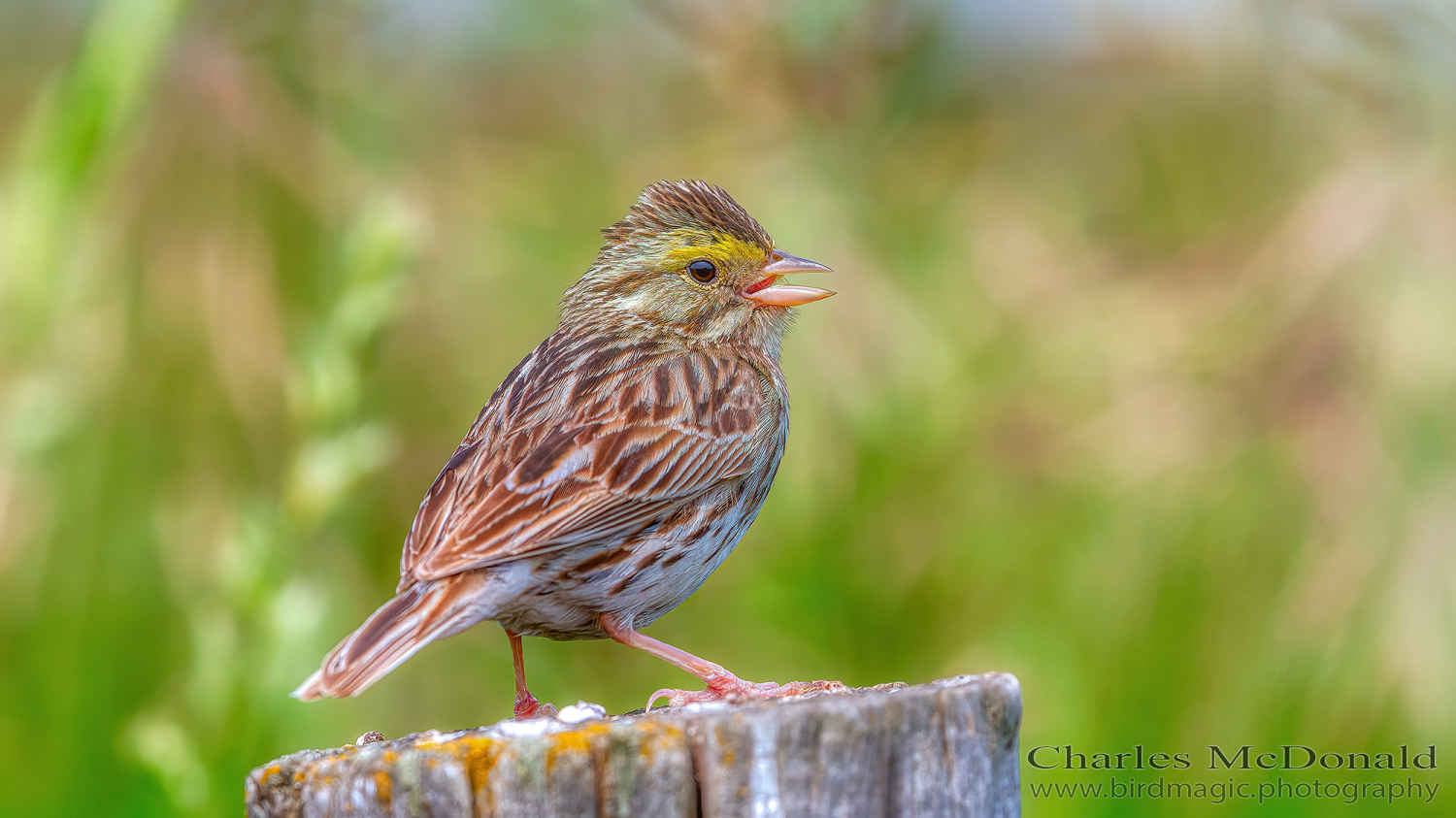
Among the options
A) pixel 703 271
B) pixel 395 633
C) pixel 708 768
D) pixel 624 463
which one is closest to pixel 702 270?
pixel 703 271

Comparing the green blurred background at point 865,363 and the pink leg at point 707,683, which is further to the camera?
the green blurred background at point 865,363

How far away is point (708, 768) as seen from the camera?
2.27 meters

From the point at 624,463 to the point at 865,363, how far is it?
1716 mm

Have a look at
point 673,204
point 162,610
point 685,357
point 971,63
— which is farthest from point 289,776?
point 971,63

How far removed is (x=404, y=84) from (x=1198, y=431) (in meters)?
3.16

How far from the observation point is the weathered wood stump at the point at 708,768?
224 centimetres

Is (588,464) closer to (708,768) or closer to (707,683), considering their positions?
(707,683)

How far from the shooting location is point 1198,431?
199 inches

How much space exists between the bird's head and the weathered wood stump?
1.91m

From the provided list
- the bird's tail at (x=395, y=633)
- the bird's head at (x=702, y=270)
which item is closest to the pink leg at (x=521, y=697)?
the bird's tail at (x=395, y=633)

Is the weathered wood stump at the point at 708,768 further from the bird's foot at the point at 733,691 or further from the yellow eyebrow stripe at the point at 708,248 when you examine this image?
the yellow eyebrow stripe at the point at 708,248

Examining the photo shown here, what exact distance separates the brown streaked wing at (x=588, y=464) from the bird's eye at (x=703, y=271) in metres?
0.35

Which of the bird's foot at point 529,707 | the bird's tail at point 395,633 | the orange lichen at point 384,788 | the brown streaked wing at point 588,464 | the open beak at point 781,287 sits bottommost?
the orange lichen at point 384,788

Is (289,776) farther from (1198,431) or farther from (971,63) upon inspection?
(971,63)
